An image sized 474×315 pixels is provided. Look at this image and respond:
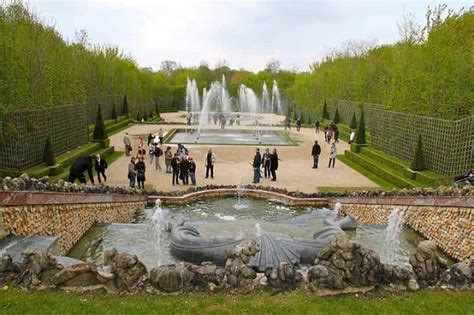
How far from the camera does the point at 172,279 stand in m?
5.86

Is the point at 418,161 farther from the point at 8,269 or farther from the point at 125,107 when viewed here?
the point at 125,107

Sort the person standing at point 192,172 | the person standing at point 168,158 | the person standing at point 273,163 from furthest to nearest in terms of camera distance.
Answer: the person standing at point 168,158
the person standing at point 273,163
the person standing at point 192,172

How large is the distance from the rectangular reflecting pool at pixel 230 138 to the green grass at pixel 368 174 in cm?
640

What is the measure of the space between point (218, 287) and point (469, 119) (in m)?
12.1

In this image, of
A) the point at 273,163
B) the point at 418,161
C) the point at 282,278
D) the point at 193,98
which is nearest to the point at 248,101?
the point at 193,98

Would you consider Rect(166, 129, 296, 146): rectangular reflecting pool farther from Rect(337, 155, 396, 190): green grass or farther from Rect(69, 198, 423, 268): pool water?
Rect(69, 198, 423, 268): pool water

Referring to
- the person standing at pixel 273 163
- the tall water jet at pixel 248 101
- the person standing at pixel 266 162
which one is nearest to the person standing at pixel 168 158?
the person standing at pixel 266 162

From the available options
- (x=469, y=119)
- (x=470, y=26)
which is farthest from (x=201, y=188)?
(x=470, y=26)

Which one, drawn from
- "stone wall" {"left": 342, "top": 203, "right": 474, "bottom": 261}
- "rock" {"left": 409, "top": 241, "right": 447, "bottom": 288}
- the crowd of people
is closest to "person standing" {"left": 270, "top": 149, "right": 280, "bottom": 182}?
the crowd of people

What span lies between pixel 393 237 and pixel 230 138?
70.8 ft

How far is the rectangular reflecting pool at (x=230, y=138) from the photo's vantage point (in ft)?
95.5

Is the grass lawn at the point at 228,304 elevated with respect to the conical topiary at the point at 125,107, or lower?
lower

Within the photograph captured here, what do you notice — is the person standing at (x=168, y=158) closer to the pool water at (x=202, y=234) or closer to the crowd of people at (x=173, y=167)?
the crowd of people at (x=173, y=167)

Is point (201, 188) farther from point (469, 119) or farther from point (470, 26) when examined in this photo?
point (470, 26)
